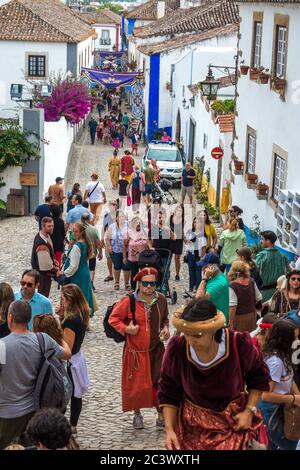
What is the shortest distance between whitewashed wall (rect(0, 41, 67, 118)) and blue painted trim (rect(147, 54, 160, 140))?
A: 6.59 metres

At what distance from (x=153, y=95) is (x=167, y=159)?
1369cm

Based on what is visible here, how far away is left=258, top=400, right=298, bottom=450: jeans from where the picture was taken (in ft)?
26.3

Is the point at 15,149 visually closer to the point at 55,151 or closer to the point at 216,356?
the point at 55,151

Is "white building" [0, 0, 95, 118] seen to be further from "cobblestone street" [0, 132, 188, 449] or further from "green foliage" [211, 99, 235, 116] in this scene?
"cobblestone street" [0, 132, 188, 449]

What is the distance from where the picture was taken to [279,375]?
7.85 metres

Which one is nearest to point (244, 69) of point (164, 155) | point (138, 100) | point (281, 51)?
point (281, 51)

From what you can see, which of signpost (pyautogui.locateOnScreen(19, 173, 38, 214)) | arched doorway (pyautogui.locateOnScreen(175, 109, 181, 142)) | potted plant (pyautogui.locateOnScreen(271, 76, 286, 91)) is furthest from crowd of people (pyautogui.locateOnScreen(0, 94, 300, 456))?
arched doorway (pyautogui.locateOnScreen(175, 109, 181, 142))

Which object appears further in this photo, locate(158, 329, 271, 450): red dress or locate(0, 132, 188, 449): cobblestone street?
locate(0, 132, 188, 449): cobblestone street

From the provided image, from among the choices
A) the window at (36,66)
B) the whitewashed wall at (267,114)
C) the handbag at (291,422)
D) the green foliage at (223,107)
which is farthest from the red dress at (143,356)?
the window at (36,66)

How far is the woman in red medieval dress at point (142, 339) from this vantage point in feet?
32.8

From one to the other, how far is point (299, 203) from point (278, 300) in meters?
6.17

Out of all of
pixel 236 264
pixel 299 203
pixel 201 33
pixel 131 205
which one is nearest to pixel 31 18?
pixel 201 33

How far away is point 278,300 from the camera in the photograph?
11164mm
